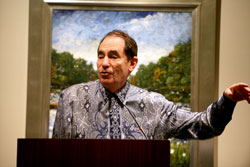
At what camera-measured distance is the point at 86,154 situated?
2.97ft

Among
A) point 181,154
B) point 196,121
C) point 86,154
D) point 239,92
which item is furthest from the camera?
point 181,154

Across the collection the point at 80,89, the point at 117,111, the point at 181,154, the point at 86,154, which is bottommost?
the point at 181,154

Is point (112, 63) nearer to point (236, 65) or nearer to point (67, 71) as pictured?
point (67, 71)

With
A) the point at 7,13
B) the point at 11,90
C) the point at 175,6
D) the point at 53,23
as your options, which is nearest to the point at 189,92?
the point at 175,6

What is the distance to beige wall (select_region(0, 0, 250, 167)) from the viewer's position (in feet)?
5.60

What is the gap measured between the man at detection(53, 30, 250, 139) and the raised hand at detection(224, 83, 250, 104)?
0.79ft

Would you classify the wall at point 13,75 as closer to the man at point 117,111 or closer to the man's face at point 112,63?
the man at point 117,111

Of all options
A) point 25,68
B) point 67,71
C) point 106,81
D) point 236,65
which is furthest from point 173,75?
point 25,68

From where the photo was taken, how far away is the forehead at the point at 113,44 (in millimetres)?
1426

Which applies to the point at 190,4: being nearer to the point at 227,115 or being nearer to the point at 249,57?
the point at 249,57

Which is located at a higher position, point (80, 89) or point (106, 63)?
point (106, 63)

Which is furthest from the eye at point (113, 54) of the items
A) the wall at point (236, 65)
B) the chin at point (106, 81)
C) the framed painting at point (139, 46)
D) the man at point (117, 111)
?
the wall at point (236, 65)

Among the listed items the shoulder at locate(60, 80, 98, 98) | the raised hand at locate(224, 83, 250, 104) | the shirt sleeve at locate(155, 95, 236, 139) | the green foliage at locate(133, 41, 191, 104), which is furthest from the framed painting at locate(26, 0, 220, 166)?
the raised hand at locate(224, 83, 250, 104)

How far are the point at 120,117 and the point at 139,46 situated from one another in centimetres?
46
